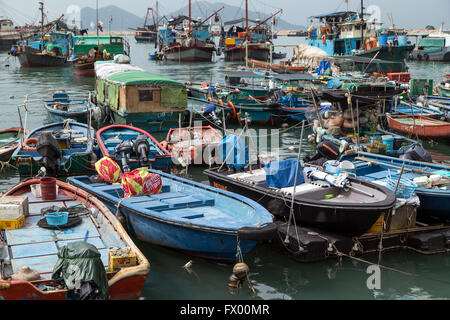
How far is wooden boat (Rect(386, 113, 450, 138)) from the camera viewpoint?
23.1 meters

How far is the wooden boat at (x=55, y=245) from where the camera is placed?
8234 mm

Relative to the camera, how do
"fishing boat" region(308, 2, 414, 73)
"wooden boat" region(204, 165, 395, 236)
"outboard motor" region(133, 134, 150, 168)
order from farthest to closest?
"fishing boat" region(308, 2, 414, 73)
"outboard motor" region(133, 134, 150, 168)
"wooden boat" region(204, 165, 395, 236)

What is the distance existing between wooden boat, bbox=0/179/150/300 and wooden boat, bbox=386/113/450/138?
15.2m

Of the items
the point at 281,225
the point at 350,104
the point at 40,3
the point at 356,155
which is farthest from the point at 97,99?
the point at 40,3

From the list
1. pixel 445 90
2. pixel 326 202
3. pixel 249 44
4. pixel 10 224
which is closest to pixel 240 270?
pixel 326 202

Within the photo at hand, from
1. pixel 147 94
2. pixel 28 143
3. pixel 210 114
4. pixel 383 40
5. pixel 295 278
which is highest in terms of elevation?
pixel 383 40

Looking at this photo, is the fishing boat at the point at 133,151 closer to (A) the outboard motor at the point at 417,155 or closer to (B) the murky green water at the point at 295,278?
(B) the murky green water at the point at 295,278

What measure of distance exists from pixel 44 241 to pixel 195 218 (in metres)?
3.05

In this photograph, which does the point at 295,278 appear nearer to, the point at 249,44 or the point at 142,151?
the point at 142,151

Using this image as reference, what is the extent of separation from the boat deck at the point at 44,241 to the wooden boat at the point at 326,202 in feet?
11.9

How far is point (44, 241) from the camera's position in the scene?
10398mm

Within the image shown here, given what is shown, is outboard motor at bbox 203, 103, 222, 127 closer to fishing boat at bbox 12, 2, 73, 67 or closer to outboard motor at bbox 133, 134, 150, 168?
outboard motor at bbox 133, 134, 150, 168

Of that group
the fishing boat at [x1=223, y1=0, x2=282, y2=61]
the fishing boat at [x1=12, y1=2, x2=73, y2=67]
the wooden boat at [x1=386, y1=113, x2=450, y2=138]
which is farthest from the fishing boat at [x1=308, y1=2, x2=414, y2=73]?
the fishing boat at [x1=12, y1=2, x2=73, y2=67]
